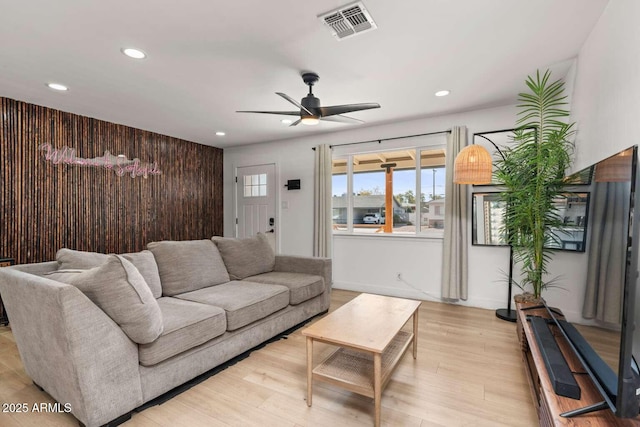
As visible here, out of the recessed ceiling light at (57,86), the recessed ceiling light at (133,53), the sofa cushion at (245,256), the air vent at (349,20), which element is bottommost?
the sofa cushion at (245,256)

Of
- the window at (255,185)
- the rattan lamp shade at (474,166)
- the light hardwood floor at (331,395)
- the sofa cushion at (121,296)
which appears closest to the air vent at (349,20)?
the rattan lamp shade at (474,166)

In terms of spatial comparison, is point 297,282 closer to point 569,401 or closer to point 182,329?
point 182,329

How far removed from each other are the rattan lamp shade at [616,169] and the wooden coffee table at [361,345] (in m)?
1.28

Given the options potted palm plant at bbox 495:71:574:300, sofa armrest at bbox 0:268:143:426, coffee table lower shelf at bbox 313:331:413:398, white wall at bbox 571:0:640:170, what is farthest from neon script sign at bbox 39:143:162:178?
white wall at bbox 571:0:640:170

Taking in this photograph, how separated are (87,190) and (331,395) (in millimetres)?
4004

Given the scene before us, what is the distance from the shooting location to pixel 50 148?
361 cm

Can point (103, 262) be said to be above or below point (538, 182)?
below

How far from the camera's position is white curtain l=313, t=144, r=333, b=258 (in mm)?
4676

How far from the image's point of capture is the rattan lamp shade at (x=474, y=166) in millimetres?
3062

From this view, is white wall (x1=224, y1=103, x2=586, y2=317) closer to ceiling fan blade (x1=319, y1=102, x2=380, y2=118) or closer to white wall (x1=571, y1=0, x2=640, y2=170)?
white wall (x1=571, y1=0, x2=640, y2=170)

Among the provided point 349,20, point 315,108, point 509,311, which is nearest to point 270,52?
point 315,108

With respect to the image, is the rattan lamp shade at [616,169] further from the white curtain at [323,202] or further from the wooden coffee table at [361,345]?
the white curtain at [323,202]

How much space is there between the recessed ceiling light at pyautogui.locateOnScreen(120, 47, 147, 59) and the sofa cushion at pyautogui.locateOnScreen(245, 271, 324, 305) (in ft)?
7.37

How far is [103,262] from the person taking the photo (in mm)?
2197
